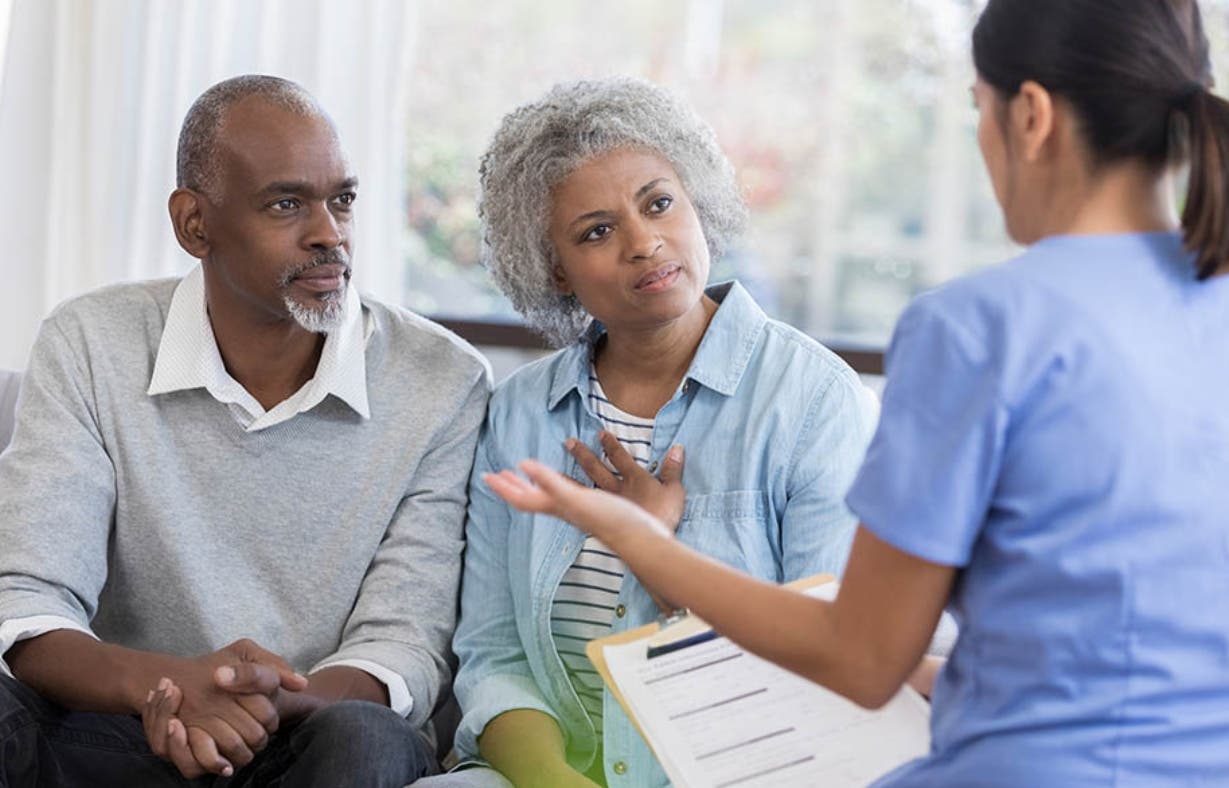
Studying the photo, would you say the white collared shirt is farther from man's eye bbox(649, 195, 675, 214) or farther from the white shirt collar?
man's eye bbox(649, 195, 675, 214)

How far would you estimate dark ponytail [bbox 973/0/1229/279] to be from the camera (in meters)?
1.09

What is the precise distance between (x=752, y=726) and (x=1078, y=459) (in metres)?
0.55

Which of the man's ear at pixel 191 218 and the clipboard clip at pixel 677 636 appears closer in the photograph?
the clipboard clip at pixel 677 636

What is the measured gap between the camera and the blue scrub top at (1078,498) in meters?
1.07

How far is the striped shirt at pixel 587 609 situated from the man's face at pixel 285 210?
461mm

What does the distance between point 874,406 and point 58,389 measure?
3.54ft

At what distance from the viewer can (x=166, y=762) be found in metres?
1.93

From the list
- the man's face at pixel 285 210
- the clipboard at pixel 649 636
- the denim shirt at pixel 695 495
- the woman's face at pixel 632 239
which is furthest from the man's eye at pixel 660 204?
the clipboard at pixel 649 636

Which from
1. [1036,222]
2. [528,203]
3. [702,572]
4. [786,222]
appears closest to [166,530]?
[528,203]

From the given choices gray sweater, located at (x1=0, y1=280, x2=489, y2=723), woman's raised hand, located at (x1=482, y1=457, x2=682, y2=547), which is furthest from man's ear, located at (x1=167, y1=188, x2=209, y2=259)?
woman's raised hand, located at (x1=482, y1=457, x2=682, y2=547)

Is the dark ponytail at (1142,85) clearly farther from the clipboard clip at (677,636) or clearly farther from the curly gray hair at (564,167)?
the curly gray hair at (564,167)

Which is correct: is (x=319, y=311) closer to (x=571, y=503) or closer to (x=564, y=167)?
(x=564, y=167)

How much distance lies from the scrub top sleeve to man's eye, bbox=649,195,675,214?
881 millimetres

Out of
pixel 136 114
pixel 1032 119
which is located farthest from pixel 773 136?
pixel 1032 119
